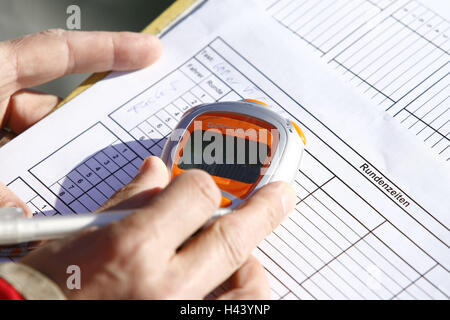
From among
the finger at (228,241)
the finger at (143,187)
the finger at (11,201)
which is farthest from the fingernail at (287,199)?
the finger at (11,201)

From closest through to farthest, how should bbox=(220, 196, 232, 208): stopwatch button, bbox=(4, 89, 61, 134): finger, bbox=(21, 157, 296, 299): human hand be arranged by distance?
bbox=(21, 157, 296, 299): human hand
bbox=(220, 196, 232, 208): stopwatch button
bbox=(4, 89, 61, 134): finger

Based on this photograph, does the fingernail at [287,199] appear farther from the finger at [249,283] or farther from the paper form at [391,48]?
the paper form at [391,48]

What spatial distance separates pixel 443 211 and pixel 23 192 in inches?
22.9

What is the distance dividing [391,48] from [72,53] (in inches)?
20.3

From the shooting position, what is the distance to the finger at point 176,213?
0.60 metres

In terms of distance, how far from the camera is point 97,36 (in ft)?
3.00

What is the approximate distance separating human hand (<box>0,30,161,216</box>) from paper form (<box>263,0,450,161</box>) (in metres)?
0.24

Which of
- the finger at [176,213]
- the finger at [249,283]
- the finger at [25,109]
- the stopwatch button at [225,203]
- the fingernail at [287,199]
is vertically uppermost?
the finger at [176,213]

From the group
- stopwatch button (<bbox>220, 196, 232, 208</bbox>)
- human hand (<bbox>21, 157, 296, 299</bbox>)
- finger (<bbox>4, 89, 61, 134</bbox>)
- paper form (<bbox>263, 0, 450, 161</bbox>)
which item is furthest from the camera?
finger (<bbox>4, 89, 61, 134</bbox>)

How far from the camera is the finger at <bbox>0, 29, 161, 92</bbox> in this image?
89cm

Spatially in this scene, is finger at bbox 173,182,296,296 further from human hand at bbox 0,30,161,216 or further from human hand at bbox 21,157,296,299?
human hand at bbox 0,30,161,216

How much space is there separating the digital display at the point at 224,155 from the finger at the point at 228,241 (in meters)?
0.05

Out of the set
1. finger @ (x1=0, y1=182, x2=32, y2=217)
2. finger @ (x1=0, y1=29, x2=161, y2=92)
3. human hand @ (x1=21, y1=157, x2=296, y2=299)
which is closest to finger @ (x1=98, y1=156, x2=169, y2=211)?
human hand @ (x1=21, y1=157, x2=296, y2=299)

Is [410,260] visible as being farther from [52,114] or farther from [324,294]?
[52,114]
